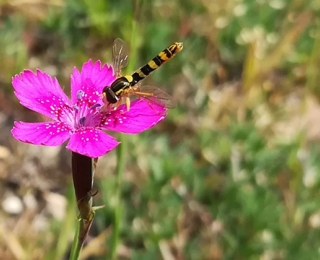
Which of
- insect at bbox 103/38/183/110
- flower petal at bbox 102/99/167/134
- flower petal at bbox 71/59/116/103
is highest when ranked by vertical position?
flower petal at bbox 71/59/116/103

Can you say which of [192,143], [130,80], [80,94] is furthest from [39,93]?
[192,143]

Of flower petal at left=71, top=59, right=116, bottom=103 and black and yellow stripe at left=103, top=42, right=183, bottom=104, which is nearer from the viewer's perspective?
black and yellow stripe at left=103, top=42, right=183, bottom=104

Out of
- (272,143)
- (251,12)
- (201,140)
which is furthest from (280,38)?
(201,140)

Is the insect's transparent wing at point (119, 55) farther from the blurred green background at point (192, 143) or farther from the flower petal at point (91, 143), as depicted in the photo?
the flower petal at point (91, 143)

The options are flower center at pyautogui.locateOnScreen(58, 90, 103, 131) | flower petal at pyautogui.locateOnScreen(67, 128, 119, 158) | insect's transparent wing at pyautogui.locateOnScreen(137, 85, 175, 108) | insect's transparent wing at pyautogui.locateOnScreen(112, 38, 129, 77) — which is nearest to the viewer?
flower petal at pyautogui.locateOnScreen(67, 128, 119, 158)

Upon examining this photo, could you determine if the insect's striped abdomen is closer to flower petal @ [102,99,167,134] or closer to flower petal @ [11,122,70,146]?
flower petal @ [102,99,167,134]

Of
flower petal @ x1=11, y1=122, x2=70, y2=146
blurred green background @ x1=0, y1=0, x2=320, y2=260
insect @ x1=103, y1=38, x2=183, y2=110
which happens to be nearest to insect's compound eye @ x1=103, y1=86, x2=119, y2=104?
insect @ x1=103, y1=38, x2=183, y2=110

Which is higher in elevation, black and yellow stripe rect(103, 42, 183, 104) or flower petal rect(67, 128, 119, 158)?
black and yellow stripe rect(103, 42, 183, 104)

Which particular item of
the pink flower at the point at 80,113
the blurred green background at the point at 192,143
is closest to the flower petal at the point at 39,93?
the pink flower at the point at 80,113
